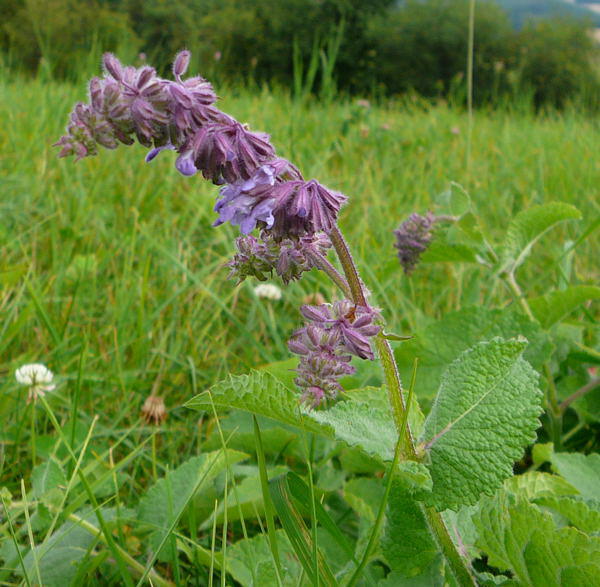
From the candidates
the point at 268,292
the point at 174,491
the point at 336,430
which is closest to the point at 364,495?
the point at 174,491

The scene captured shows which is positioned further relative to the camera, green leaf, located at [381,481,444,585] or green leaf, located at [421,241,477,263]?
green leaf, located at [421,241,477,263]

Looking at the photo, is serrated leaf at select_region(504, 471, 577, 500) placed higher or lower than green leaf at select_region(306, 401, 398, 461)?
lower

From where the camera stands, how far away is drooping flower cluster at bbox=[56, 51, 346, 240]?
87 centimetres

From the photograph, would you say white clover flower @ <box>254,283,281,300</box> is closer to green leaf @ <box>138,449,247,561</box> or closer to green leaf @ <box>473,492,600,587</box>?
green leaf @ <box>138,449,247,561</box>

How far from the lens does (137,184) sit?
11.2 feet

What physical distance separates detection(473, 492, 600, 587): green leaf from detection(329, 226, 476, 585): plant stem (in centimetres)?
5

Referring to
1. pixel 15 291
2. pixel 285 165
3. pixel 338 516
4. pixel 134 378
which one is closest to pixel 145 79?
pixel 285 165

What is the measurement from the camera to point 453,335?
171 centimetres

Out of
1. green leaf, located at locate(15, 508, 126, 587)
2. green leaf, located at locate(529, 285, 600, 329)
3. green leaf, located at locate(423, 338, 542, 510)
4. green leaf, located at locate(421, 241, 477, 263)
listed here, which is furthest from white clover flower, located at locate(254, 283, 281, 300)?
green leaf, located at locate(423, 338, 542, 510)

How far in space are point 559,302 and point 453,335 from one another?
0.29 m

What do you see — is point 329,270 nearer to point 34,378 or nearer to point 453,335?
point 453,335

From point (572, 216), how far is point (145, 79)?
49.2 inches

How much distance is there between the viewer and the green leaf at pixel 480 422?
1.06 m

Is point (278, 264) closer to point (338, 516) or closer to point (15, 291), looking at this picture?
point (338, 516)
